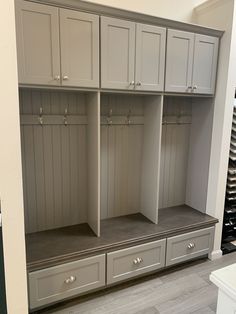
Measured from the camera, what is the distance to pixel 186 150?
115 inches

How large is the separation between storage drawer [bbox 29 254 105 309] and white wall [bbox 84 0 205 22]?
7.53 feet

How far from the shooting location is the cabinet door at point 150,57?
6.86ft

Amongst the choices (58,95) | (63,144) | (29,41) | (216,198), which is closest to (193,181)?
(216,198)

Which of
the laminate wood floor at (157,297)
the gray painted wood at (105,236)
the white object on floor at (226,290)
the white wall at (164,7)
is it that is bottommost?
the laminate wood floor at (157,297)

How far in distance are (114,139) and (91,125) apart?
0.38 meters

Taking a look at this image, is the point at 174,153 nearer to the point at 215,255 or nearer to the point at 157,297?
the point at 215,255

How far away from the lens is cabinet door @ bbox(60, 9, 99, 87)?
1.81m

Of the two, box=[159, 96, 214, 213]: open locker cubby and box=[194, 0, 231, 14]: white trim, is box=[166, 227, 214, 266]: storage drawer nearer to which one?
box=[159, 96, 214, 213]: open locker cubby

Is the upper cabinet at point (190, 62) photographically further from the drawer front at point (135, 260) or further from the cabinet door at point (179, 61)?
the drawer front at point (135, 260)

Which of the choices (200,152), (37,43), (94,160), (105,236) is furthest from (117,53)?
(105,236)

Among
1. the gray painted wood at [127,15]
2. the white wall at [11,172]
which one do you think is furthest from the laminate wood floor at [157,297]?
the gray painted wood at [127,15]

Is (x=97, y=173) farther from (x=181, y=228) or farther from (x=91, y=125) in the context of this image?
(x=181, y=228)

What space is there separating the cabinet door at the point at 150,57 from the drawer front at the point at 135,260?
144 centimetres

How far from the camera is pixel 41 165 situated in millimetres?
2234
